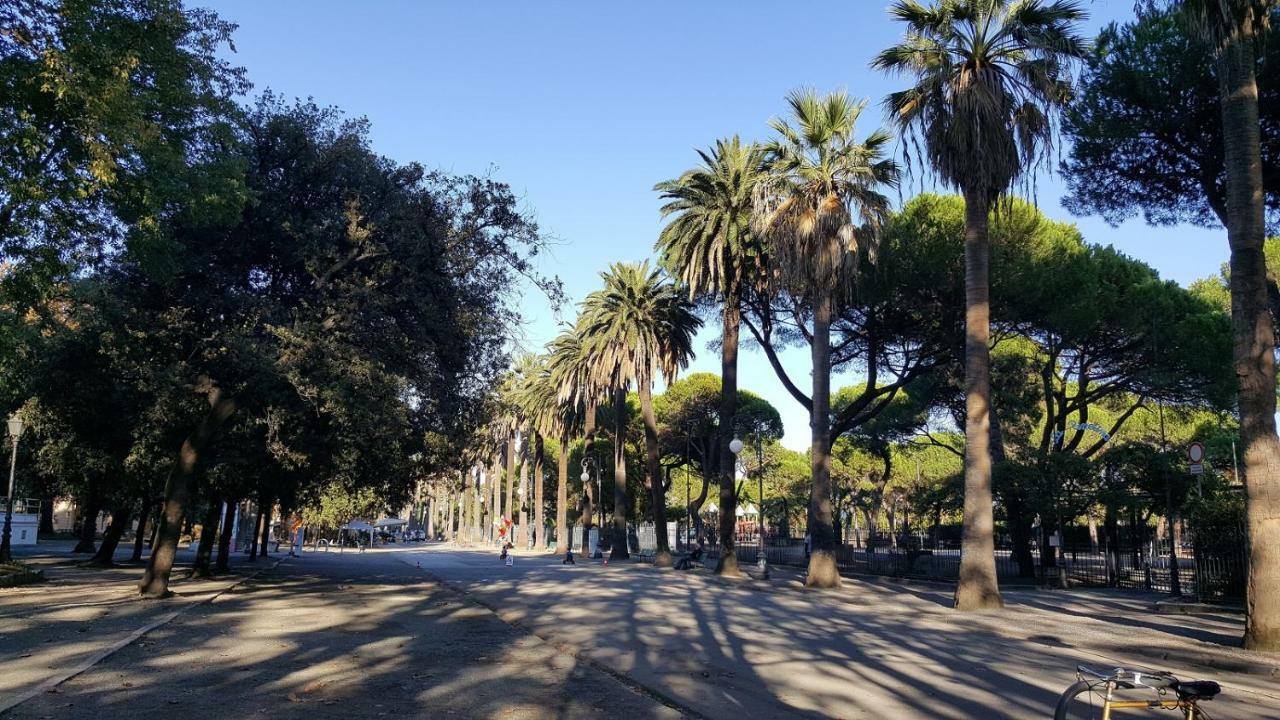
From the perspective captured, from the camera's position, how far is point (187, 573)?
2659 cm

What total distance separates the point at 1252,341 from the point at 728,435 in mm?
21475

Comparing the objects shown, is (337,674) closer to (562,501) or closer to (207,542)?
(207,542)

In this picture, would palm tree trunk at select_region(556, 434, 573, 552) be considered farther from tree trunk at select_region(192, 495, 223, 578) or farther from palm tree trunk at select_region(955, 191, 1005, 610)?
palm tree trunk at select_region(955, 191, 1005, 610)

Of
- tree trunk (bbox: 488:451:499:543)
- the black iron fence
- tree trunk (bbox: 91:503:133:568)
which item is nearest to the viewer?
the black iron fence

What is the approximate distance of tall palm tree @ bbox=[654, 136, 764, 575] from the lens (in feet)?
109

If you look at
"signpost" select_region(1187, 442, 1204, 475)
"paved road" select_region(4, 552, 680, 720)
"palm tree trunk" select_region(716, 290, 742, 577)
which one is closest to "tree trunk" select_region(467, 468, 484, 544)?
"palm tree trunk" select_region(716, 290, 742, 577)

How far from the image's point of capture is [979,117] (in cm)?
2031

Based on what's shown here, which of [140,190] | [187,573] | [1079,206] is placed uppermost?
[1079,206]

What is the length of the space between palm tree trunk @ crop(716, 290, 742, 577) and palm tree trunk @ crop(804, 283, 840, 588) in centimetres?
529

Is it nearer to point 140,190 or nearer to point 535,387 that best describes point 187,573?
point 140,190

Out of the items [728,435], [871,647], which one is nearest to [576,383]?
[728,435]

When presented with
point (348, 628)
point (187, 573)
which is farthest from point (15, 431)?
point (348, 628)

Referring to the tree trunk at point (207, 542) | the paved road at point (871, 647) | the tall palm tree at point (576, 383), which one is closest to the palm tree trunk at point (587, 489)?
the tall palm tree at point (576, 383)

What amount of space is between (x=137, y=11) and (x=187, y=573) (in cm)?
1931
